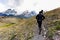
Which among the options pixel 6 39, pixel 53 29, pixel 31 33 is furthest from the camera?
pixel 6 39

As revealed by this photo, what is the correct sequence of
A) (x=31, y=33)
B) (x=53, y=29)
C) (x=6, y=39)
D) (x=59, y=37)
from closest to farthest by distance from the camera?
1. (x=59, y=37)
2. (x=53, y=29)
3. (x=31, y=33)
4. (x=6, y=39)

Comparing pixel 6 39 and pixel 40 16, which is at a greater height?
pixel 40 16

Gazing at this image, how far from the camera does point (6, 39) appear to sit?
41.9 metres

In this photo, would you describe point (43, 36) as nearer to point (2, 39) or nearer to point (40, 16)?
point (40, 16)

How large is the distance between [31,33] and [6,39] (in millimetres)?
5679

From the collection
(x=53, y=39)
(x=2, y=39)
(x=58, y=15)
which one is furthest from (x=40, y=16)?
(x=2, y=39)

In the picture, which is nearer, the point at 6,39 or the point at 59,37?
the point at 59,37

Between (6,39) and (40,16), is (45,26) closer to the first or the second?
(40,16)

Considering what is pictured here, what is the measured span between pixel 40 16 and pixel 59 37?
200 inches

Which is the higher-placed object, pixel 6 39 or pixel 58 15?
pixel 58 15

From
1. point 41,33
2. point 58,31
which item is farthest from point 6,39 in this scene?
point 58,31

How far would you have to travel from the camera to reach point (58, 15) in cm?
4216

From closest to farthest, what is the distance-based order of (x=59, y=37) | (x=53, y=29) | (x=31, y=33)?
1. (x=59, y=37)
2. (x=53, y=29)
3. (x=31, y=33)

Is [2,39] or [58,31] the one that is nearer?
[58,31]
